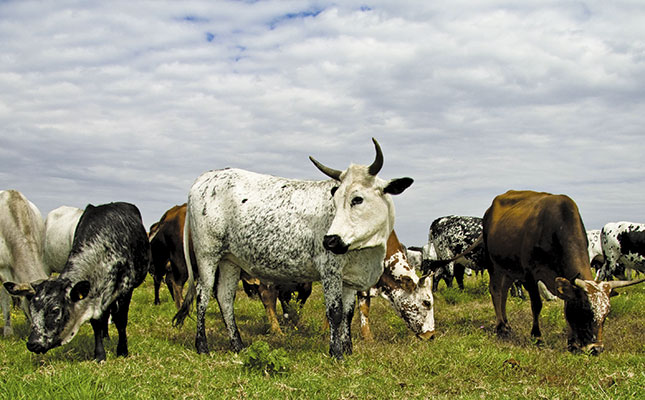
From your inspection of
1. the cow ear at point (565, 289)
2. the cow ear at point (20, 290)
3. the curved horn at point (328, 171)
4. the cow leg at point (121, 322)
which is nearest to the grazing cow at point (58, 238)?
the cow ear at point (20, 290)

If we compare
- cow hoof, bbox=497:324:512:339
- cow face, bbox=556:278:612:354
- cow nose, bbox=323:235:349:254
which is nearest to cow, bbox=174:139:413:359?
cow nose, bbox=323:235:349:254

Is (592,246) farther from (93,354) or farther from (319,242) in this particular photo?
(93,354)

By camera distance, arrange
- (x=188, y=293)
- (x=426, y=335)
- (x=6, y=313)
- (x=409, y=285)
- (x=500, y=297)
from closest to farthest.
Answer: (x=188, y=293)
(x=426, y=335)
(x=409, y=285)
(x=6, y=313)
(x=500, y=297)

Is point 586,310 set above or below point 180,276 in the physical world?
above

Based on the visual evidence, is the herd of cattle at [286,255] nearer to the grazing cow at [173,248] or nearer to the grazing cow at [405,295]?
the grazing cow at [405,295]

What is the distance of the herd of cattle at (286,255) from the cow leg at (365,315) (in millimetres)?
20

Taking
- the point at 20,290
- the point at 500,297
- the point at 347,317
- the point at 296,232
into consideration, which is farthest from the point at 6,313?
the point at 500,297

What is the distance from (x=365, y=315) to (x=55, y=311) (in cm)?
478

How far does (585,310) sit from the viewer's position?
6844mm

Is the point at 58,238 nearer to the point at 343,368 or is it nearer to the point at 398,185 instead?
the point at 343,368

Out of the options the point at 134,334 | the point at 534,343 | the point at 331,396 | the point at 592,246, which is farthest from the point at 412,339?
the point at 592,246

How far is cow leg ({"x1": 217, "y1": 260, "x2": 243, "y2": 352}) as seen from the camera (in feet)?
25.2

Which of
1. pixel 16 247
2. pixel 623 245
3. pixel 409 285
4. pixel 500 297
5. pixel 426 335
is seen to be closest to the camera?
pixel 426 335

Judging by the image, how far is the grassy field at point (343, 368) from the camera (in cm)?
512
